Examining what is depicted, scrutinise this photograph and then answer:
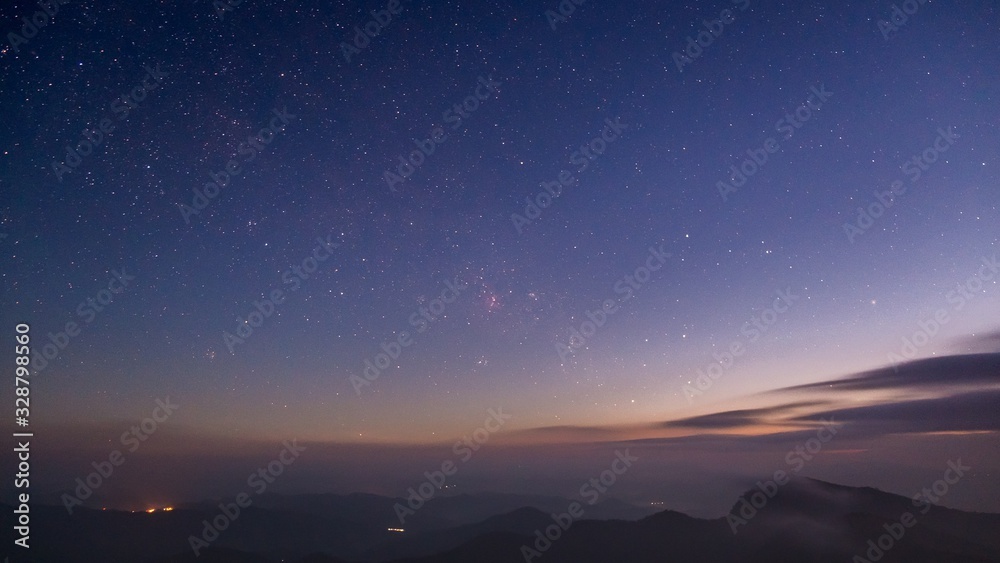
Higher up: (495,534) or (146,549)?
(146,549)

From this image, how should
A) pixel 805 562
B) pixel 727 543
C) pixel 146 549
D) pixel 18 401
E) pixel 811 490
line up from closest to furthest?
pixel 18 401 < pixel 146 549 < pixel 805 562 < pixel 727 543 < pixel 811 490

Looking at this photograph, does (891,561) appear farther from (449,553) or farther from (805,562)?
(449,553)

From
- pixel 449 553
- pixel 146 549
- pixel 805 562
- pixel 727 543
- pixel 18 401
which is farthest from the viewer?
pixel 727 543

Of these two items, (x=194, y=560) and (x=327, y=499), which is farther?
(x=327, y=499)

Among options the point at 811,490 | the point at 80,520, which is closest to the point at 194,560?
the point at 80,520

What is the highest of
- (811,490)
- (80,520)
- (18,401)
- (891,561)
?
(80,520)

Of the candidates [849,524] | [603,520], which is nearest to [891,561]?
[849,524]
